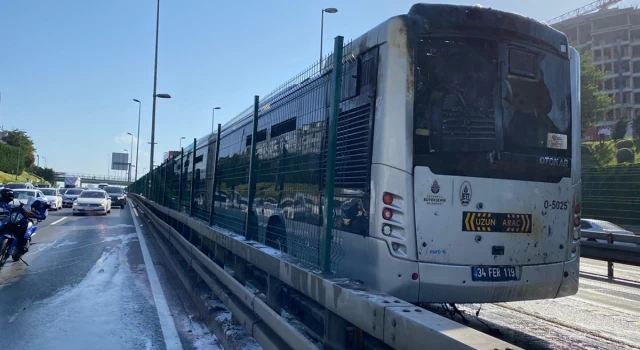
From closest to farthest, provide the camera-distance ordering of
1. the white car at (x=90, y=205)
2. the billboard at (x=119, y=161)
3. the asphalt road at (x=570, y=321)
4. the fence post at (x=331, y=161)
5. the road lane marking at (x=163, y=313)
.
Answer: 1. the fence post at (x=331, y=161)
2. the asphalt road at (x=570, y=321)
3. the road lane marking at (x=163, y=313)
4. the white car at (x=90, y=205)
5. the billboard at (x=119, y=161)

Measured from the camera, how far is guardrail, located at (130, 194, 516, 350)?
2404 millimetres

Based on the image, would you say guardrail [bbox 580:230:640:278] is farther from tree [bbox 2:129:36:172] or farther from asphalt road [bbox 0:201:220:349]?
tree [bbox 2:129:36:172]

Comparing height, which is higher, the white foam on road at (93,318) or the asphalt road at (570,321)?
the asphalt road at (570,321)

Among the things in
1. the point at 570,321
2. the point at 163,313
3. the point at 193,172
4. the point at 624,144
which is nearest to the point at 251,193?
the point at 163,313

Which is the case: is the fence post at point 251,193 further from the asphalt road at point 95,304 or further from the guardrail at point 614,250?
the guardrail at point 614,250

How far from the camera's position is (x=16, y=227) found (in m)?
9.72

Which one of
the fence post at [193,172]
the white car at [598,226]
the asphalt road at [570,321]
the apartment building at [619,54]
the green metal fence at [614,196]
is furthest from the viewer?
the apartment building at [619,54]

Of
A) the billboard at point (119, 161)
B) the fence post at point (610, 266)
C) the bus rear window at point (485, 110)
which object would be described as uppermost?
the billboard at point (119, 161)

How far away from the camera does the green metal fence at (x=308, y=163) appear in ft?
14.5

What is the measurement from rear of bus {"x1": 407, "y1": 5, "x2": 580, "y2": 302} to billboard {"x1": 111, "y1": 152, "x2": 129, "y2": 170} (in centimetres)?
8971

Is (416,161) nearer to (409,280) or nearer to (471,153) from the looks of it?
(471,153)

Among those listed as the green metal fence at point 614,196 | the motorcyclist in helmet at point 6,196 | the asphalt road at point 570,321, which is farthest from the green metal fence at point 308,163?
the green metal fence at point 614,196

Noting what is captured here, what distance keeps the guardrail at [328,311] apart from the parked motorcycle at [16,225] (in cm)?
494

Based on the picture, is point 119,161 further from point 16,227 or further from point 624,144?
point 16,227
